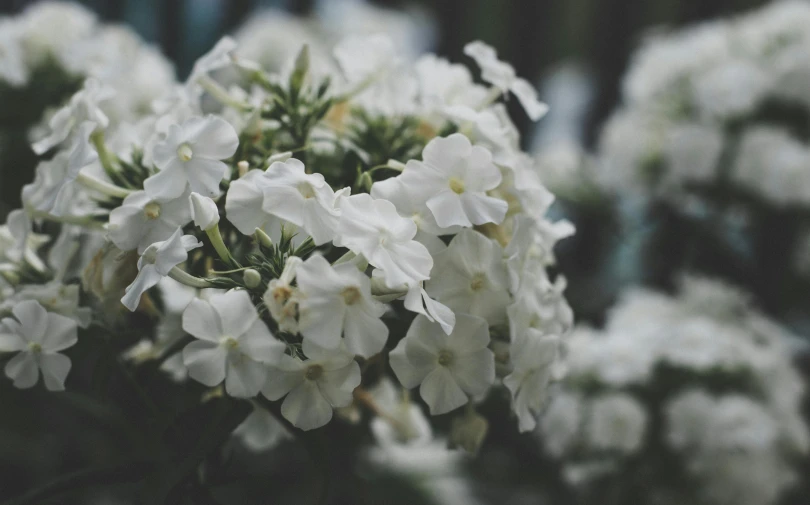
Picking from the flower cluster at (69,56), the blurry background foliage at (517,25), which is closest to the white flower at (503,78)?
the flower cluster at (69,56)

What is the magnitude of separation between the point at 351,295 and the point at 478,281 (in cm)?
8

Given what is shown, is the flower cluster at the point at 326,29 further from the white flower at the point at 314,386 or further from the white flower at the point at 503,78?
the white flower at the point at 314,386

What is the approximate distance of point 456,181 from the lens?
14.9 inches

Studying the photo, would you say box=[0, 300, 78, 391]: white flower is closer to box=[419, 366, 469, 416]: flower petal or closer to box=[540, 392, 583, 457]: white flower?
box=[419, 366, 469, 416]: flower petal

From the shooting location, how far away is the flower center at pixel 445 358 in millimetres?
363

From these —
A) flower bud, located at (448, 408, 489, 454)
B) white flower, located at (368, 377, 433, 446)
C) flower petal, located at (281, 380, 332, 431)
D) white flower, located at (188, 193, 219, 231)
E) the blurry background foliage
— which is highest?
white flower, located at (188, 193, 219, 231)

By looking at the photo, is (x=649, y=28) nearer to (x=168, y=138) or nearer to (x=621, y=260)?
(x=621, y=260)

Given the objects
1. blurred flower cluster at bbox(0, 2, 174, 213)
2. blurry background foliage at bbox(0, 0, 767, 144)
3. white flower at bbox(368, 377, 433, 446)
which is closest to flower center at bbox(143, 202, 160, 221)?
white flower at bbox(368, 377, 433, 446)

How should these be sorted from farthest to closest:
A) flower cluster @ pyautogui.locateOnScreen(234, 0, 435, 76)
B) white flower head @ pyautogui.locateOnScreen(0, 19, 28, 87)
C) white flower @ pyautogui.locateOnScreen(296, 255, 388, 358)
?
1. flower cluster @ pyautogui.locateOnScreen(234, 0, 435, 76)
2. white flower head @ pyautogui.locateOnScreen(0, 19, 28, 87)
3. white flower @ pyautogui.locateOnScreen(296, 255, 388, 358)

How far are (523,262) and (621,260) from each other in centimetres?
104

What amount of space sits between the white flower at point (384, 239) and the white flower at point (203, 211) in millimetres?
62

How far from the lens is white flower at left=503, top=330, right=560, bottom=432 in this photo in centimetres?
39

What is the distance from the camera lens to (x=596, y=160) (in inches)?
44.6

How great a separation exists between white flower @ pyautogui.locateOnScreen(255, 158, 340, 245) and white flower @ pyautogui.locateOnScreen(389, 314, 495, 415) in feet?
0.20
